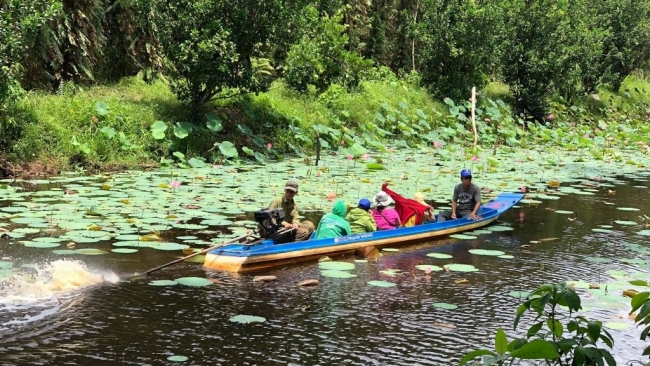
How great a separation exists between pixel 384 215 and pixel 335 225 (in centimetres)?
129

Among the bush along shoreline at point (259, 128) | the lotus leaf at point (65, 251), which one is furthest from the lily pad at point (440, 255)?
the bush along shoreline at point (259, 128)

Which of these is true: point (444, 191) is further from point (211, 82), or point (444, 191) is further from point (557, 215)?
point (211, 82)

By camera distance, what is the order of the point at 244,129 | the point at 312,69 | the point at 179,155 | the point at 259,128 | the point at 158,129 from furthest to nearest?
the point at 312,69, the point at 259,128, the point at 244,129, the point at 158,129, the point at 179,155

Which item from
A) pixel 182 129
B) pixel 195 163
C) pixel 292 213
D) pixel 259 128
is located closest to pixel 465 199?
pixel 292 213

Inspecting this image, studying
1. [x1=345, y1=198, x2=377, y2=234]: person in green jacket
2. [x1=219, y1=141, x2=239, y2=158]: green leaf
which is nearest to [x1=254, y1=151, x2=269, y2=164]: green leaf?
[x1=219, y1=141, x2=239, y2=158]: green leaf

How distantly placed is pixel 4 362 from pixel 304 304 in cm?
276

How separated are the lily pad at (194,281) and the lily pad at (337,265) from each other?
59.9 inches

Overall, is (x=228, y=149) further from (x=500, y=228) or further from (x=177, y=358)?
(x=177, y=358)

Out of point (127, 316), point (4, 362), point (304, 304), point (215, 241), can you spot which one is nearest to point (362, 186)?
point (215, 241)

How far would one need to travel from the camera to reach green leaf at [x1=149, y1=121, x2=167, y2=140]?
15.5m

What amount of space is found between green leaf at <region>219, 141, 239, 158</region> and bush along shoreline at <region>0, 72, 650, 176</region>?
0.03 metres

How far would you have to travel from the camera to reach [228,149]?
1611 cm

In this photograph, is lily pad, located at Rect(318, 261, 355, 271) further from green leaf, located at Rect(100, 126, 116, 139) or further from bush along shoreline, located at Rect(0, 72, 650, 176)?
green leaf, located at Rect(100, 126, 116, 139)

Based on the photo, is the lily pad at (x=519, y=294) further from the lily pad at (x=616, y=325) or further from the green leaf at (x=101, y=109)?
the green leaf at (x=101, y=109)
